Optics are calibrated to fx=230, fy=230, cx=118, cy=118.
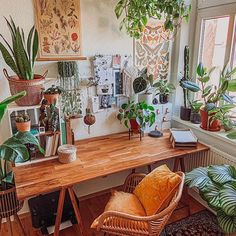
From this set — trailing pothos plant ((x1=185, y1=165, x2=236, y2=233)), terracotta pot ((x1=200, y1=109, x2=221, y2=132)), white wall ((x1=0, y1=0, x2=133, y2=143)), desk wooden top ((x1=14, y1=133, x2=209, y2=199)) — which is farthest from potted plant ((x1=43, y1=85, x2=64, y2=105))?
terracotta pot ((x1=200, y1=109, x2=221, y2=132))

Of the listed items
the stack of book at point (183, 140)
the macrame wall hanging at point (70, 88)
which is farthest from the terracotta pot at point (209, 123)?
the macrame wall hanging at point (70, 88)

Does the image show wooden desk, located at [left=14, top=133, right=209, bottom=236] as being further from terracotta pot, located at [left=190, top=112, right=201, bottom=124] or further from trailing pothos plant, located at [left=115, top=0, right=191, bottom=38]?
trailing pothos plant, located at [left=115, top=0, right=191, bottom=38]

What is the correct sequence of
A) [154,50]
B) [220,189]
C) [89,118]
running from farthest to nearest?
1. [154,50]
2. [89,118]
3. [220,189]

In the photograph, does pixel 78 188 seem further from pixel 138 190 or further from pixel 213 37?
pixel 213 37

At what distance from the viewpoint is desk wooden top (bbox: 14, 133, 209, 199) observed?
1629mm

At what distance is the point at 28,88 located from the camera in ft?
5.71

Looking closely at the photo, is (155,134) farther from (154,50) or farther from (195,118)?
(154,50)

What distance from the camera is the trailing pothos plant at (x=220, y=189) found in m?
1.50

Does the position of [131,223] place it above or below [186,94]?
below

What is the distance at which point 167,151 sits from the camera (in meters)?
2.13

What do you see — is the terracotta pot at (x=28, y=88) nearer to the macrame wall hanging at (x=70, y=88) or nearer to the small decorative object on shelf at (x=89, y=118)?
the macrame wall hanging at (x=70, y=88)

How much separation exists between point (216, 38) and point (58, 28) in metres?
1.59

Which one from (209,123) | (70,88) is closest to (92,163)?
(70,88)

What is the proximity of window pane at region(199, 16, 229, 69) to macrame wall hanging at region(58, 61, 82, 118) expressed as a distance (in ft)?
4.69
